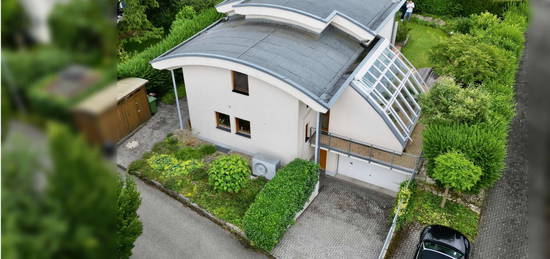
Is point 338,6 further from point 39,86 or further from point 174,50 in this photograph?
point 39,86

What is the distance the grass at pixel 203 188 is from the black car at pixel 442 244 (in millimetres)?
6272

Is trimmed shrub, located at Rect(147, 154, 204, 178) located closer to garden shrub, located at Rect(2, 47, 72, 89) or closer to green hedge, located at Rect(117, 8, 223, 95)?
green hedge, located at Rect(117, 8, 223, 95)

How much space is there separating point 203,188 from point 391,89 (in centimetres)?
865

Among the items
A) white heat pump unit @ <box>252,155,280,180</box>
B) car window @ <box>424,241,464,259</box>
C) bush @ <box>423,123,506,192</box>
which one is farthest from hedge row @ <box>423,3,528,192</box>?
white heat pump unit @ <box>252,155,280,180</box>

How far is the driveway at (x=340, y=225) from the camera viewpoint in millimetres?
14562

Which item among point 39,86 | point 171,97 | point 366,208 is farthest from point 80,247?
point 171,97

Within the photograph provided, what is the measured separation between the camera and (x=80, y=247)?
202 centimetres

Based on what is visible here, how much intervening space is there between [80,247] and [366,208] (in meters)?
15.2

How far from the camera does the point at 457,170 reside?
14.1m

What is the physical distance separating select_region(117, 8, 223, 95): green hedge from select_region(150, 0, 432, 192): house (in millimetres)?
3419

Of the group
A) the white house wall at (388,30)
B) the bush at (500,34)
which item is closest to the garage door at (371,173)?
the white house wall at (388,30)

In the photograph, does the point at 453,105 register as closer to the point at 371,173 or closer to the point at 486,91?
the point at 486,91

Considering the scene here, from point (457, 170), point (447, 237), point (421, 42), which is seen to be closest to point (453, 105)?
point (457, 170)

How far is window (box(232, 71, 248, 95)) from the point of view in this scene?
16.4 metres
